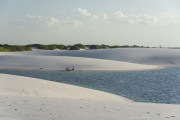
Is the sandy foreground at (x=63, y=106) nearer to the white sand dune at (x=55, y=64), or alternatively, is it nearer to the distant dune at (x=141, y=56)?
the white sand dune at (x=55, y=64)

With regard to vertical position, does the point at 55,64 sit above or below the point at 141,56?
below

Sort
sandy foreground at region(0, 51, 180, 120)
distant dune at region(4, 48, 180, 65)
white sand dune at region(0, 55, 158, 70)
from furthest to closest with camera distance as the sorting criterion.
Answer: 1. distant dune at region(4, 48, 180, 65)
2. white sand dune at region(0, 55, 158, 70)
3. sandy foreground at region(0, 51, 180, 120)

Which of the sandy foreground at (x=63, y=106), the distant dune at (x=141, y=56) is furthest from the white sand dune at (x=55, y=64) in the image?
the sandy foreground at (x=63, y=106)

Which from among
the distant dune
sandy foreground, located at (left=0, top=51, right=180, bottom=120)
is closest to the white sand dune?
the distant dune

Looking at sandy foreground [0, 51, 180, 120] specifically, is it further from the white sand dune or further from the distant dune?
the distant dune

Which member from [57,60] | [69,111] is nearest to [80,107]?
[69,111]

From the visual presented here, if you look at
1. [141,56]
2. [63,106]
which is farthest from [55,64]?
[63,106]

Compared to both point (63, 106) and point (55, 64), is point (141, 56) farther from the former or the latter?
point (63, 106)

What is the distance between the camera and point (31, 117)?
10.3m

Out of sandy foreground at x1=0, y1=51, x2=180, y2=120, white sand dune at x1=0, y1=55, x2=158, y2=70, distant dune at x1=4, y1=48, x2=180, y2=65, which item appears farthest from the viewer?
distant dune at x1=4, y1=48, x2=180, y2=65

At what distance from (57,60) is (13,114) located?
129 ft

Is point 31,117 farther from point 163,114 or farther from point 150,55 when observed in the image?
point 150,55

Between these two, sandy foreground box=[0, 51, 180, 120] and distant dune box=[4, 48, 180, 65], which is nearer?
sandy foreground box=[0, 51, 180, 120]

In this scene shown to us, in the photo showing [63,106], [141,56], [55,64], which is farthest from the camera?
[141,56]
